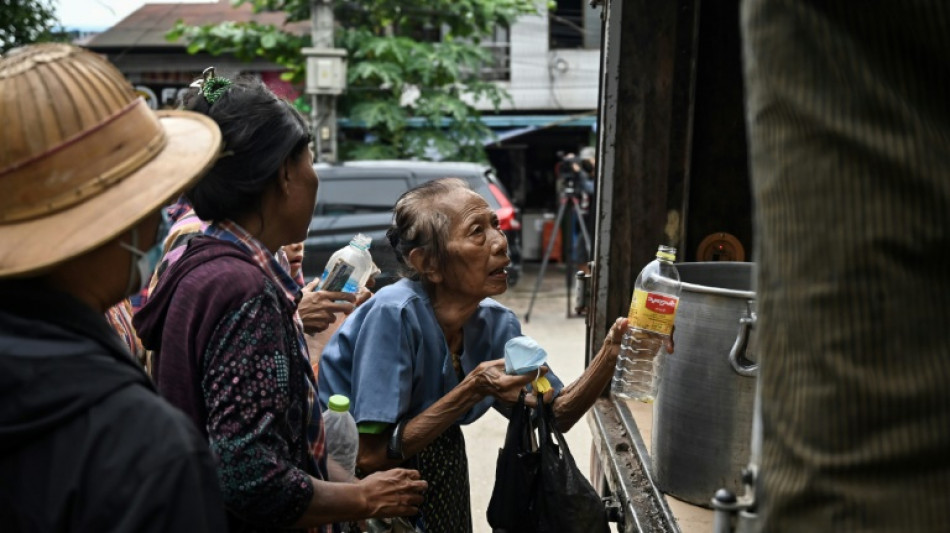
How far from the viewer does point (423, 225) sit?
8.43ft

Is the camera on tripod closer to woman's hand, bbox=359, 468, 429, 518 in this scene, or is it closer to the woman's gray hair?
the woman's gray hair

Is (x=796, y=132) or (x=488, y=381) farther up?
(x=796, y=132)

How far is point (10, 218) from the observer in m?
1.19

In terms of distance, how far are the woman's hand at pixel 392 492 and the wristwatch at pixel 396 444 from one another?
0.88ft

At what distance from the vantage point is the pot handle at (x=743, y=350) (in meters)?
2.12

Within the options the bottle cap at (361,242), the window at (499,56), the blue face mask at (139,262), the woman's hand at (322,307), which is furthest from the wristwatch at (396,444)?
the window at (499,56)

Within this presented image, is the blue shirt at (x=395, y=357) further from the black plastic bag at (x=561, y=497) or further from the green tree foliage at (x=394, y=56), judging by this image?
the green tree foliage at (x=394, y=56)

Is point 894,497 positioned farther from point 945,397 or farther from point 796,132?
point 796,132

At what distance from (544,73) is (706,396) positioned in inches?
610

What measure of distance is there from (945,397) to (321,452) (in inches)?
51.0

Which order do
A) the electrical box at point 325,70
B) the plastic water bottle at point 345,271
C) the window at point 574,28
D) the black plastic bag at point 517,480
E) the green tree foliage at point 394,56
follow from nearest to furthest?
the black plastic bag at point 517,480
the plastic water bottle at point 345,271
the electrical box at point 325,70
the green tree foliage at point 394,56
the window at point 574,28

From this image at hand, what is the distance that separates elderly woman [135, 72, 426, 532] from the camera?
163 cm

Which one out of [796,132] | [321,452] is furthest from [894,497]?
[321,452]

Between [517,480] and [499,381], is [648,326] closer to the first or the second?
[499,381]
